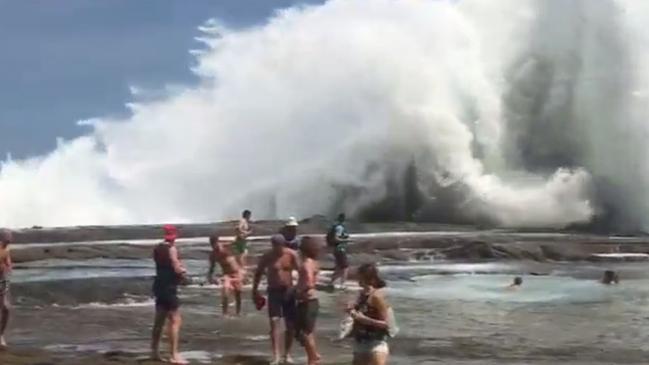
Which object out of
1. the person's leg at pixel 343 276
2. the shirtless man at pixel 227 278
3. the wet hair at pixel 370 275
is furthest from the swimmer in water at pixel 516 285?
the wet hair at pixel 370 275

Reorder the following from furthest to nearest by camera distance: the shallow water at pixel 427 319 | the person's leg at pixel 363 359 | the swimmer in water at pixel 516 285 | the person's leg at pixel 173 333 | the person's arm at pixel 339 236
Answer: the person's arm at pixel 339 236 → the swimmer in water at pixel 516 285 → the shallow water at pixel 427 319 → the person's leg at pixel 173 333 → the person's leg at pixel 363 359

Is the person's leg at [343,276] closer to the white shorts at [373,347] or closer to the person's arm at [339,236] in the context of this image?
the person's arm at [339,236]

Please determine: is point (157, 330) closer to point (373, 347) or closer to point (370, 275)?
point (373, 347)

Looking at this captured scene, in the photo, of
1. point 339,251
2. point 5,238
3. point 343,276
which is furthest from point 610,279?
point 5,238

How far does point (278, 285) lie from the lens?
1452 centimetres

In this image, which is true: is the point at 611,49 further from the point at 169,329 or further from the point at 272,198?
the point at 169,329

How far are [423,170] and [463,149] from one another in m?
2.73

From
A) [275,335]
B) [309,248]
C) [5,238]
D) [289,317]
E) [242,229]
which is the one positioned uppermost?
[242,229]

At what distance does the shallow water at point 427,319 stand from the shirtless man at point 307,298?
1.32 m

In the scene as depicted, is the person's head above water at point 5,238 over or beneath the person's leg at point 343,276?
above

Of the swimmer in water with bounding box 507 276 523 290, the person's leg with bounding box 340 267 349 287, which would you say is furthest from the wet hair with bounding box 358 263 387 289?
the swimmer in water with bounding box 507 276 523 290

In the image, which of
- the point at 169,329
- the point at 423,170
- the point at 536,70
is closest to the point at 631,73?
the point at 536,70

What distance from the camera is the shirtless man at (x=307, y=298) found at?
13734 mm

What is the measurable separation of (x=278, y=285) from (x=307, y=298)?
74cm
